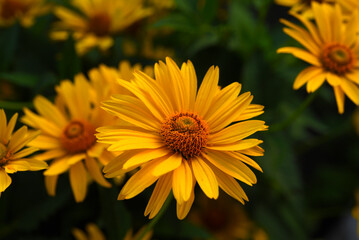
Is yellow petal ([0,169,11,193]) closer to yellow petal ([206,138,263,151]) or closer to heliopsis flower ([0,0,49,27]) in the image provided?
yellow petal ([206,138,263,151])

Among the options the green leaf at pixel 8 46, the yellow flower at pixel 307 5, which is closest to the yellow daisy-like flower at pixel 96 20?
the green leaf at pixel 8 46

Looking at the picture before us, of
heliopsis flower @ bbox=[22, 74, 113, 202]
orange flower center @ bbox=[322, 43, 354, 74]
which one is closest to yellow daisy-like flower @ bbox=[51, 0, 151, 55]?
heliopsis flower @ bbox=[22, 74, 113, 202]

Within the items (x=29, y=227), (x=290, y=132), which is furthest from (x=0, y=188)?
(x=290, y=132)

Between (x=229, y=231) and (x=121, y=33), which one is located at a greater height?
(x=121, y=33)

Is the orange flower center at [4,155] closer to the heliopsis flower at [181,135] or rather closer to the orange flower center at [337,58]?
the heliopsis flower at [181,135]

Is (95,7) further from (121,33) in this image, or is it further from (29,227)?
(29,227)

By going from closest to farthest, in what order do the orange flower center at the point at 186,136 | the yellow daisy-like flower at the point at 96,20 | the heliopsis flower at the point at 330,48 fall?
the orange flower center at the point at 186,136
the heliopsis flower at the point at 330,48
the yellow daisy-like flower at the point at 96,20
